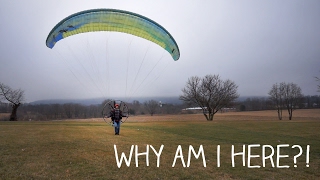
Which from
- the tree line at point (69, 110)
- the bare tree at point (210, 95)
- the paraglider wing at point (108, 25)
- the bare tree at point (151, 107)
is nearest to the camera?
the paraglider wing at point (108, 25)

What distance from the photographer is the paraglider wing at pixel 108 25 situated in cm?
1350

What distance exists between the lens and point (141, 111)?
10962cm

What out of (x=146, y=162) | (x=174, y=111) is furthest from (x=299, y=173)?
(x=174, y=111)

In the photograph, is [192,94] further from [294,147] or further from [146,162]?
[146,162]

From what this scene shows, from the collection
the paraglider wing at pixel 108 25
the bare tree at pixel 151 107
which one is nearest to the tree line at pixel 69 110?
the bare tree at pixel 151 107

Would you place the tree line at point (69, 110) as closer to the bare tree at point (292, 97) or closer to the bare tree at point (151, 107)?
the bare tree at point (151, 107)

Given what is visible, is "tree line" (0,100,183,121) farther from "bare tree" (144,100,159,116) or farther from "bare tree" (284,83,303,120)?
"bare tree" (284,83,303,120)

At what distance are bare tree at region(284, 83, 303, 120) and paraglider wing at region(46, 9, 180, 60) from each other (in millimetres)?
65101

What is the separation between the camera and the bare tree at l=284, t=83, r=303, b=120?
2682 inches

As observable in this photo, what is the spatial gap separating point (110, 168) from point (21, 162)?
142 inches

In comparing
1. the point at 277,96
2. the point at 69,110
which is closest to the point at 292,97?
the point at 277,96

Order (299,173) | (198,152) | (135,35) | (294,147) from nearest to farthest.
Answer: (299,173), (198,152), (294,147), (135,35)

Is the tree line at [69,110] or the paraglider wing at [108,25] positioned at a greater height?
the paraglider wing at [108,25]

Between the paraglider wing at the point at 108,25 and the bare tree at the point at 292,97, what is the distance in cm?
6510
